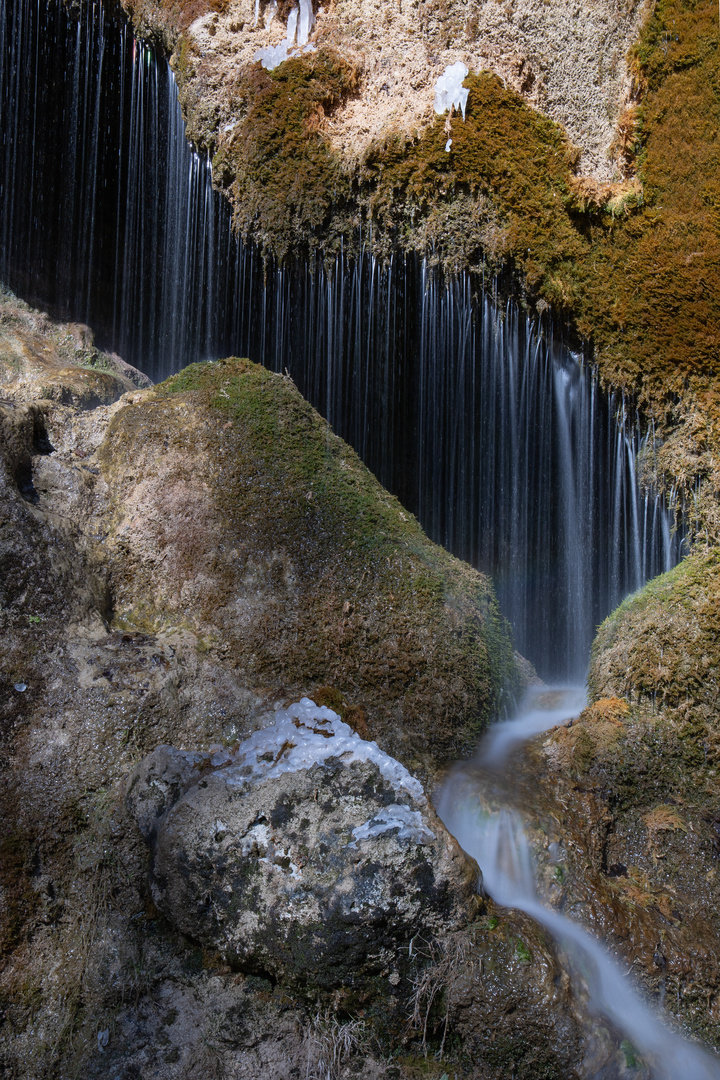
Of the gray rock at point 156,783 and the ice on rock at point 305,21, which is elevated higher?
the ice on rock at point 305,21

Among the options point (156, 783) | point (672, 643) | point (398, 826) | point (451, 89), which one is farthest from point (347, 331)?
point (398, 826)

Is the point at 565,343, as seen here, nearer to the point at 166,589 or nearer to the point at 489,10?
the point at 489,10

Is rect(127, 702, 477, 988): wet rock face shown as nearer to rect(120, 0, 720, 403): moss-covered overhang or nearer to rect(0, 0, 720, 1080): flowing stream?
rect(0, 0, 720, 1080): flowing stream

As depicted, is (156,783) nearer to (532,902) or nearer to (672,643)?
(532,902)

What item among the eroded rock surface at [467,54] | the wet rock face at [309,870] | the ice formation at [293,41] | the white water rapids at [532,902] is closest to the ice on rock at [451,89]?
the eroded rock surface at [467,54]

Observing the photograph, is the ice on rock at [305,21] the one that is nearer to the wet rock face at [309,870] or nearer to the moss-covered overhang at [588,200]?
the moss-covered overhang at [588,200]

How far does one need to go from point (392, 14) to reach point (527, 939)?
21.4 feet

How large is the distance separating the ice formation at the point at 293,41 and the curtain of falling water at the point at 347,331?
1057 millimetres

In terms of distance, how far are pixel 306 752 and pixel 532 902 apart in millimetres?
1464

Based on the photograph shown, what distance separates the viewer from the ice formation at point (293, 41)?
5.43 metres

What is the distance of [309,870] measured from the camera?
2.66 meters

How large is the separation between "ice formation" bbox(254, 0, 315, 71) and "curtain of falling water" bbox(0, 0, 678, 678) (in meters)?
1.06

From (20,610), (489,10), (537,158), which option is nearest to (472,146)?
(537,158)

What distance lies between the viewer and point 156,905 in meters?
2.78
